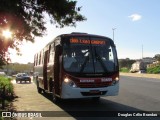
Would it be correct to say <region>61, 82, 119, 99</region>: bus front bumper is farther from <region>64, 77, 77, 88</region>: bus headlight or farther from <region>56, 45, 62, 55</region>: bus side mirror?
<region>56, 45, 62, 55</region>: bus side mirror

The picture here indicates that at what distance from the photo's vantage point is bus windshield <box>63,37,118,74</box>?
15188 millimetres

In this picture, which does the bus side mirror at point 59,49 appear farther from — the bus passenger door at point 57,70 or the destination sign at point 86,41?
the destination sign at point 86,41

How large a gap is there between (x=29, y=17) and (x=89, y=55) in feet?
9.60

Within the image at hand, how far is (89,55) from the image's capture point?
50.7ft

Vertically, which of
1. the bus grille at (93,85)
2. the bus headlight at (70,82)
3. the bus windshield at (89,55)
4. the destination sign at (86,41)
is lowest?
the bus grille at (93,85)

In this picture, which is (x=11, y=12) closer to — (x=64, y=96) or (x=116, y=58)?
(x=64, y=96)

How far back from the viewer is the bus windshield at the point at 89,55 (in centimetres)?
→ 1519

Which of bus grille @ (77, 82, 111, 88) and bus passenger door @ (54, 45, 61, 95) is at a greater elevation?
bus passenger door @ (54, 45, 61, 95)

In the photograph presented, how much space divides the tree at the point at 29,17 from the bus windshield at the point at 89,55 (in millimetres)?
1341

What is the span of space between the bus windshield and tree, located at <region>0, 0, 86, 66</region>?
1.34 metres

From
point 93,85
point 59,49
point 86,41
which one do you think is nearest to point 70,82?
point 93,85

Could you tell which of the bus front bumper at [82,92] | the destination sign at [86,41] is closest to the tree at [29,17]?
the destination sign at [86,41]

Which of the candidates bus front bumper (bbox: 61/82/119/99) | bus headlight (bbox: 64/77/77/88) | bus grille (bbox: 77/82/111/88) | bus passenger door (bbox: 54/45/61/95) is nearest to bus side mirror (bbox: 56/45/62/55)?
bus passenger door (bbox: 54/45/61/95)

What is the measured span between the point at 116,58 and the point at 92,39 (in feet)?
4.34
